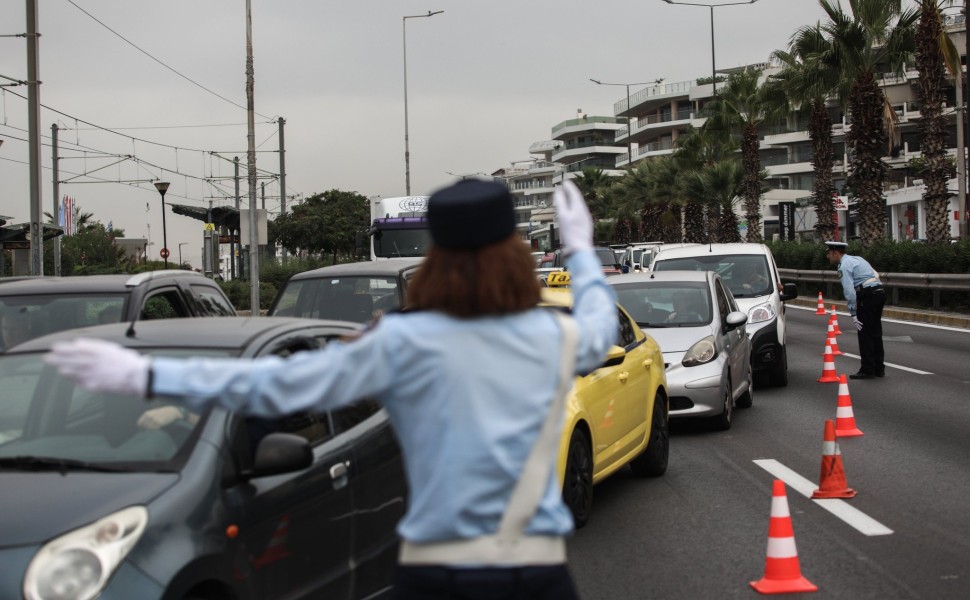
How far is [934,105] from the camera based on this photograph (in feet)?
99.3

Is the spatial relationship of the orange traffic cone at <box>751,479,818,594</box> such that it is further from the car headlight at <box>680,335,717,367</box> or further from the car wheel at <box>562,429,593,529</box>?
the car headlight at <box>680,335,717,367</box>

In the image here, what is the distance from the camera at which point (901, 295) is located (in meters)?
30.8

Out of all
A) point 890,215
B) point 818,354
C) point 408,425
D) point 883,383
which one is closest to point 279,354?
point 408,425

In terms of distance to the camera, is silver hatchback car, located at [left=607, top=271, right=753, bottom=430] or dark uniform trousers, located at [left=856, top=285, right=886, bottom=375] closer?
silver hatchback car, located at [left=607, top=271, right=753, bottom=430]

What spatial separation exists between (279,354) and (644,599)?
2.44 metres

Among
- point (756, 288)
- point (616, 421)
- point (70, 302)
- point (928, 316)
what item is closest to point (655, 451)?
point (616, 421)

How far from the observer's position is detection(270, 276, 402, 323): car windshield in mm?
11914

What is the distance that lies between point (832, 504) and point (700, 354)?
12.6 feet

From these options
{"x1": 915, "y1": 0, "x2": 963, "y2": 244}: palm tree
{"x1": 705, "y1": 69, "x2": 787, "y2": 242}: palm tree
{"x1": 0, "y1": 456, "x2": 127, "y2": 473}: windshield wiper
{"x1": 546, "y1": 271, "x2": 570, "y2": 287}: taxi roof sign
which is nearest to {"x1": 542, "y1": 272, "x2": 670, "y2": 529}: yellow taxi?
{"x1": 0, "y1": 456, "x2": 127, "y2": 473}: windshield wiper

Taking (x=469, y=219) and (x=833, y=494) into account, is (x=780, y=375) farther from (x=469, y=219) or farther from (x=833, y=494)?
(x=469, y=219)

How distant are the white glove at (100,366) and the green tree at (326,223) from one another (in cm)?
6228

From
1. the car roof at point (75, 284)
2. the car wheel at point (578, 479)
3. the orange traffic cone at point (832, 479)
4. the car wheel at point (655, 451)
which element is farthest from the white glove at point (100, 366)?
the car wheel at point (655, 451)

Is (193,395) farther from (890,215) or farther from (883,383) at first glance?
(890,215)

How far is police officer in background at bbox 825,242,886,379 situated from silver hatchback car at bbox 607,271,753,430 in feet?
7.19
